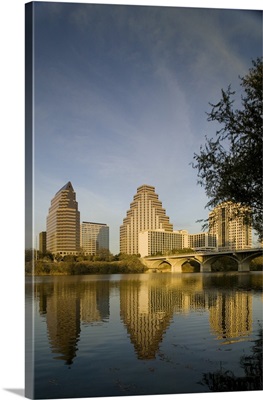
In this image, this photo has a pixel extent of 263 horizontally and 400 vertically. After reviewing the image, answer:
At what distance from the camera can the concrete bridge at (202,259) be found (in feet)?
25.5

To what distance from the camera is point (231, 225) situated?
8219 mm

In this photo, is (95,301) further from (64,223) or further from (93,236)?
(64,223)

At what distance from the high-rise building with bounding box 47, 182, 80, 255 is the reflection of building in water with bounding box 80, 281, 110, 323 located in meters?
0.79

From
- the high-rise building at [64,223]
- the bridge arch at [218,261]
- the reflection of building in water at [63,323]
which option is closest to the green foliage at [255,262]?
the bridge arch at [218,261]

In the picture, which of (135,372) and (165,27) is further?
(165,27)

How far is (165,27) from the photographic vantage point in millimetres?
6957

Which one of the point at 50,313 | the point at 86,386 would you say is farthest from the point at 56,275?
the point at 86,386

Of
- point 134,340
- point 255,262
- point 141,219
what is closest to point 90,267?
point 141,219

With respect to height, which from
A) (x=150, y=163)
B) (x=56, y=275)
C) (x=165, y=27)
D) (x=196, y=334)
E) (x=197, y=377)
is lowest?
(x=197, y=377)

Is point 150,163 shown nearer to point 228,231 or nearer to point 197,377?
point 228,231

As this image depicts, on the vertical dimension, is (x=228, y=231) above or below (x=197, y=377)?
above

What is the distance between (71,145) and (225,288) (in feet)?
14.5

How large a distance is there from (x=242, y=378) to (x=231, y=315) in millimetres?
1798

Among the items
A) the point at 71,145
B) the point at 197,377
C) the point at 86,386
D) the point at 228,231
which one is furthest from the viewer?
the point at 228,231
